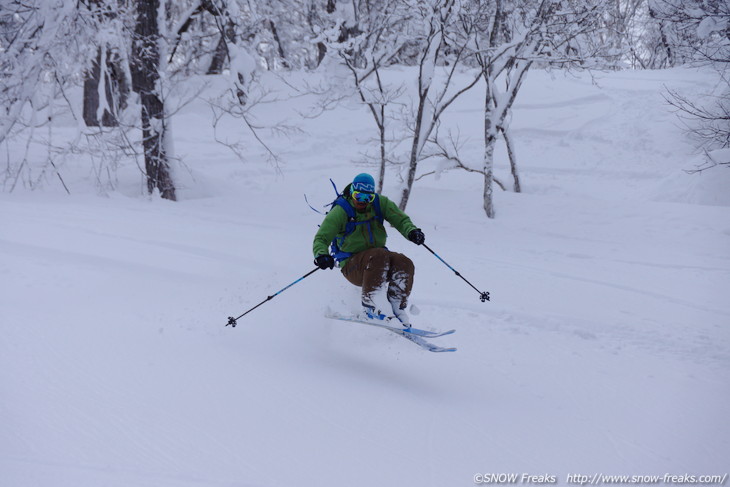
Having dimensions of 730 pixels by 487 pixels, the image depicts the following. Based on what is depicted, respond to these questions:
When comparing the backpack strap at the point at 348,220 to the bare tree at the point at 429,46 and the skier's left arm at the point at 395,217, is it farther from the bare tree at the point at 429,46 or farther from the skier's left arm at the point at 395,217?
the bare tree at the point at 429,46

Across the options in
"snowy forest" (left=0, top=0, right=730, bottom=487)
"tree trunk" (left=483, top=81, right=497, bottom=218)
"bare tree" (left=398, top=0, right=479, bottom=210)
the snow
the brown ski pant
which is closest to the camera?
the snow

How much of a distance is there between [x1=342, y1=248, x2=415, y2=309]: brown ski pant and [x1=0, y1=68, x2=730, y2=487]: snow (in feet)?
2.21

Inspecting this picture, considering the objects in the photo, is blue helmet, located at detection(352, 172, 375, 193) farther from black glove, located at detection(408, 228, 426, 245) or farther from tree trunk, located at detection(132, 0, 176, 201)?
tree trunk, located at detection(132, 0, 176, 201)

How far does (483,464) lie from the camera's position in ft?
10.9

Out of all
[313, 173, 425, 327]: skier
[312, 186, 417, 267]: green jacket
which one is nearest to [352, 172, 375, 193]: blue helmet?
[313, 173, 425, 327]: skier

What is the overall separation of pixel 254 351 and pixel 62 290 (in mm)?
2518

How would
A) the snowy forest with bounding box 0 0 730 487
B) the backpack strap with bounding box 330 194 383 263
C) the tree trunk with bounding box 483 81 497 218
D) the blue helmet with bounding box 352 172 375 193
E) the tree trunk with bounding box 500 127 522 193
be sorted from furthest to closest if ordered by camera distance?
1. the tree trunk with bounding box 500 127 522 193
2. the tree trunk with bounding box 483 81 497 218
3. the backpack strap with bounding box 330 194 383 263
4. the blue helmet with bounding box 352 172 375 193
5. the snowy forest with bounding box 0 0 730 487

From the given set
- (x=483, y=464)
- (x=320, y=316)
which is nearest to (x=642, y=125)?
(x=320, y=316)

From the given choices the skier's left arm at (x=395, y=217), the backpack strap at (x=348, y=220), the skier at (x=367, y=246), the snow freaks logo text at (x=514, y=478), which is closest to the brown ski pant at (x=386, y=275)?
the skier at (x=367, y=246)

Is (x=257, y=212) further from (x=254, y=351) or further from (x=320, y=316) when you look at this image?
(x=254, y=351)

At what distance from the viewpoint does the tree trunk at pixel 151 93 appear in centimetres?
1202

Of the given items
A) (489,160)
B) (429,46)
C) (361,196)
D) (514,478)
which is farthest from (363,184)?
(489,160)

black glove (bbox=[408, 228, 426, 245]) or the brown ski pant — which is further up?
black glove (bbox=[408, 228, 426, 245])

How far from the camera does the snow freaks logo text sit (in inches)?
125
